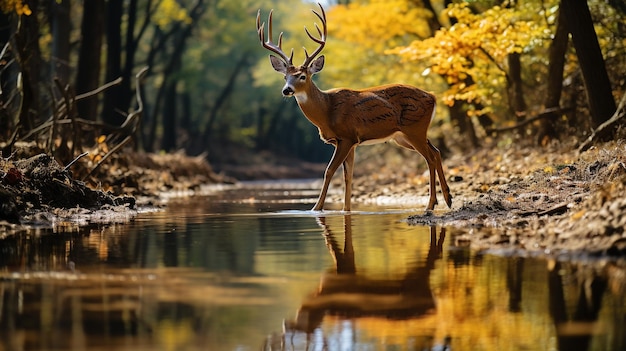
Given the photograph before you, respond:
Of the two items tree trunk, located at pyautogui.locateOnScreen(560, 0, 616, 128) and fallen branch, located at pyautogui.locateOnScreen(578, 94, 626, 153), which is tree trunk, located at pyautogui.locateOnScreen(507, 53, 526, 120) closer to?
tree trunk, located at pyautogui.locateOnScreen(560, 0, 616, 128)

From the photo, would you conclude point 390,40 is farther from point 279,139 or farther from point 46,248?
point 279,139

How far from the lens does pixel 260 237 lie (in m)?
10.6

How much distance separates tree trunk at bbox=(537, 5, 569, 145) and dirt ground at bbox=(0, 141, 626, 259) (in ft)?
1.56

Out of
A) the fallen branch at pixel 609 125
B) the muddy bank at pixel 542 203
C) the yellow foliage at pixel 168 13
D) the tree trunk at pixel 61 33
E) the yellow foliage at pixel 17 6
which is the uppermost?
the yellow foliage at pixel 168 13

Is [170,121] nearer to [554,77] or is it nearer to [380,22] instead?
[380,22]

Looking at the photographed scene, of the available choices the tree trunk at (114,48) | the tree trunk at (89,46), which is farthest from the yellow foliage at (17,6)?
the tree trunk at (114,48)

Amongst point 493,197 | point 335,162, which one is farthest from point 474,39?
point 493,197

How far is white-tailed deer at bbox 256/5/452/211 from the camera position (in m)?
14.9

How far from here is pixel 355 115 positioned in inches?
589

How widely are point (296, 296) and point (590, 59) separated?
11651 mm

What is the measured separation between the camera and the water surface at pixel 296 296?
5102 millimetres

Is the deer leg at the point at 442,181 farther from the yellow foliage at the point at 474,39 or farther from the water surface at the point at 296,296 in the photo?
the water surface at the point at 296,296

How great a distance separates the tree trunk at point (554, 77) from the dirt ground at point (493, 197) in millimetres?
474

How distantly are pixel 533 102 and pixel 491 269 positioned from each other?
18.3 meters
